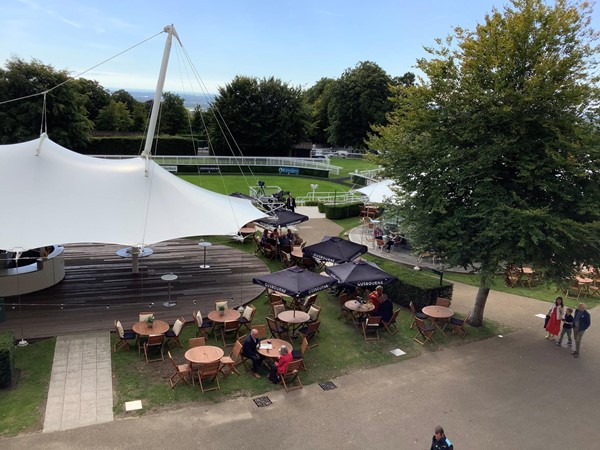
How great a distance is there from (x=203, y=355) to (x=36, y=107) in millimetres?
43398

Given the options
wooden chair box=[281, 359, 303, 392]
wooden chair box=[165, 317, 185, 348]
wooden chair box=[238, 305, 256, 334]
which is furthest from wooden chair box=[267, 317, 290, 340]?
wooden chair box=[165, 317, 185, 348]

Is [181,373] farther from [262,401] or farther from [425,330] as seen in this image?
[425,330]

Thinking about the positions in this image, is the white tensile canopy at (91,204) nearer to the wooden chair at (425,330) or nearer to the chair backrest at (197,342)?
the chair backrest at (197,342)

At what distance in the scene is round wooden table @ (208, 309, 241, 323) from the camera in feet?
40.9

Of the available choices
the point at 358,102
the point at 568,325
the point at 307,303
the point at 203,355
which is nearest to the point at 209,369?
the point at 203,355

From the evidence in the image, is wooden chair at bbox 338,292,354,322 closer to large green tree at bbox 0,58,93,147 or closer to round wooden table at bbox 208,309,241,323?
round wooden table at bbox 208,309,241,323

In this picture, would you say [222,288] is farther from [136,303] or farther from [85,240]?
[85,240]

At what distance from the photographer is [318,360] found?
11680 millimetres

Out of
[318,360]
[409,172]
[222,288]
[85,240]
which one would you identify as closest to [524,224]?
[409,172]

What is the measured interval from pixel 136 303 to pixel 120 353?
3108mm

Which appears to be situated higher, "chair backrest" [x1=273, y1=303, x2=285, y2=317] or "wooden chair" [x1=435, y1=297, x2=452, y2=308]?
"wooden chair" [x1=435, y1=297, x2=452, y2=308]

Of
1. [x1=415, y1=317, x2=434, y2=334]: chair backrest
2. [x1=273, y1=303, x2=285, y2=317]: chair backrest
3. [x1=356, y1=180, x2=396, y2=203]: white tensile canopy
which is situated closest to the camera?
[x1=415, y1=317, x2=434, y2=334]: chair backrest

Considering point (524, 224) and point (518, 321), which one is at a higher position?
point (524, 224)

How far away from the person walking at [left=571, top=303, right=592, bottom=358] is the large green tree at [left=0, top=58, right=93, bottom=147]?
45513 millimetres
